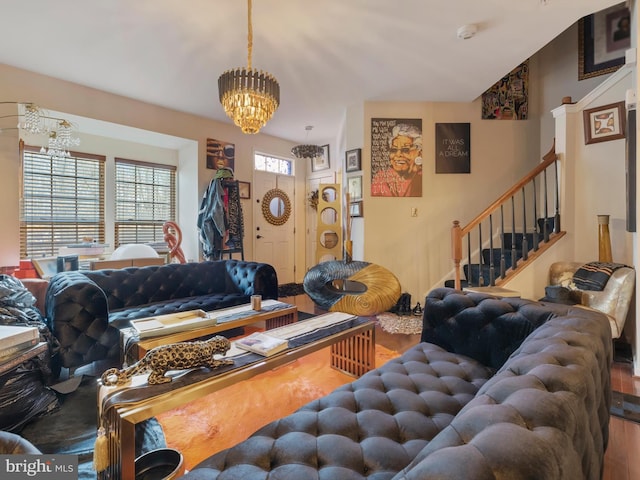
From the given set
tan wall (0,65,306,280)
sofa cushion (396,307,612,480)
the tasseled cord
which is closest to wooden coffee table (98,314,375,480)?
the tasseled cord

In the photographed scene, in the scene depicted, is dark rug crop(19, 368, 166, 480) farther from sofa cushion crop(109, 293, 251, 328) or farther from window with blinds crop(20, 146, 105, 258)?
window with blinds crop(20, 146, 105, 258)

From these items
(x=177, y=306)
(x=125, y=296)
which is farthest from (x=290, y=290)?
(x=125, y=296)

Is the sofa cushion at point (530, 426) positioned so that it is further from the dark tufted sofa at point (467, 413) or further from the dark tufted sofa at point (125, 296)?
the dark tufted sofa at point (125, 296)

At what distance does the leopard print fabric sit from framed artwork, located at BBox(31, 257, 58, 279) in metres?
2.60

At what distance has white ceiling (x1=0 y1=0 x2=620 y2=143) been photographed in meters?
2.35

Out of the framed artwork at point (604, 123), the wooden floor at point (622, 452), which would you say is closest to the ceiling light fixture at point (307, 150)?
the framed artwork at point (604, 123)

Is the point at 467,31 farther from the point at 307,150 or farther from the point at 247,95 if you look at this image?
the point at 307,150

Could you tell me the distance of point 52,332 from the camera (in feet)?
7.07

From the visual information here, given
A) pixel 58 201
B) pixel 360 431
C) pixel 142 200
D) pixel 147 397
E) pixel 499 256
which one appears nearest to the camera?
pixel 360 431

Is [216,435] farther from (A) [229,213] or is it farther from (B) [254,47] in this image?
(A) [229,213]

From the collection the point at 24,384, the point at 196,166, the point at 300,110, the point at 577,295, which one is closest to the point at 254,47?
the point at 300,110

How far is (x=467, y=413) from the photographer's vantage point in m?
0.65

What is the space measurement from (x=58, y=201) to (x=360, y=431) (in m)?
4.67

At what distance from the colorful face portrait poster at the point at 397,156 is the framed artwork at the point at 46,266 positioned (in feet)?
12.5
